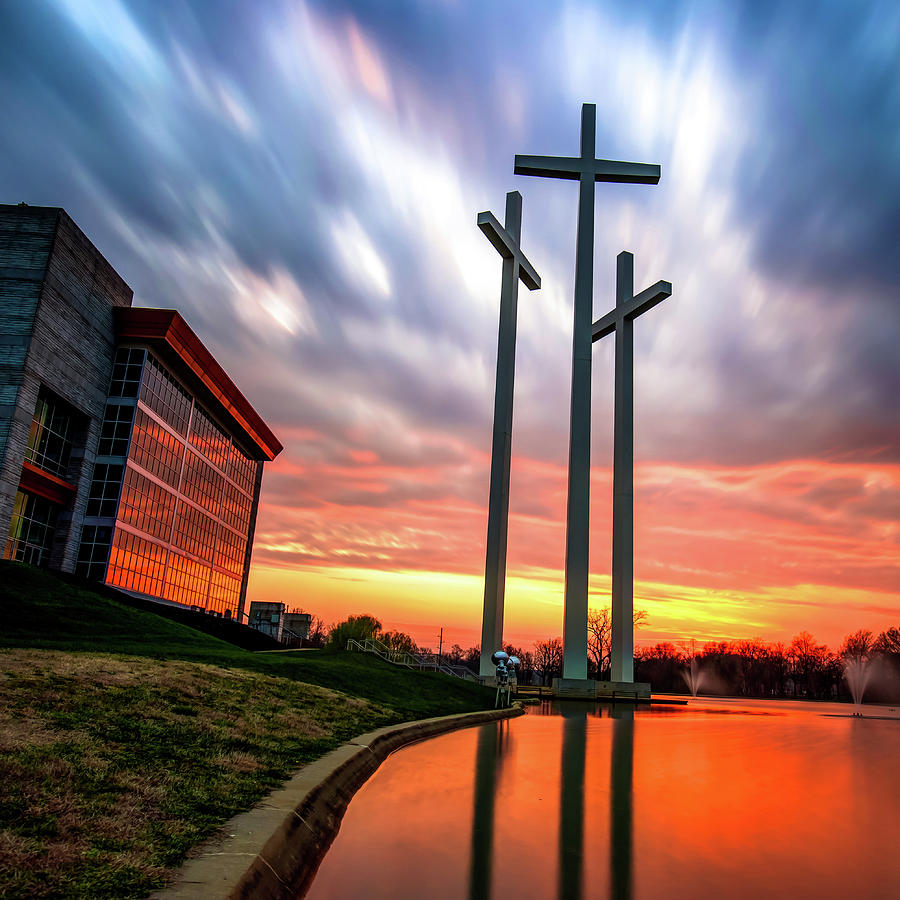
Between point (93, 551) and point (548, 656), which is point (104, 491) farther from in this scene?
point (548, 656)

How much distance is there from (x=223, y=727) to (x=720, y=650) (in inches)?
5379

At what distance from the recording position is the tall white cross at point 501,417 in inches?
1417

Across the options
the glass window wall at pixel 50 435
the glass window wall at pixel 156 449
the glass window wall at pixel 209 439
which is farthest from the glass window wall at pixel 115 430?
the glass window wall at pixel 209 439

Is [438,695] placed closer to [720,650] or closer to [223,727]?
[223,727]

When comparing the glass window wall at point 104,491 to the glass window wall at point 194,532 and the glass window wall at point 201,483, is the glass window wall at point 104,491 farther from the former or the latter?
the glass window wall at point 201,483

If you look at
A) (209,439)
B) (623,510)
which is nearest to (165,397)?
(209,439)

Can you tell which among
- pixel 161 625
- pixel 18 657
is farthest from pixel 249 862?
pixel 161 625

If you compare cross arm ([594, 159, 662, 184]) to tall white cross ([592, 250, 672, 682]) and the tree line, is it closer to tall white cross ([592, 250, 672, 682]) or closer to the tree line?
tall white cross ([592, 250, 672, 682])

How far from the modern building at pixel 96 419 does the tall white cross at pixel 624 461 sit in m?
27.6

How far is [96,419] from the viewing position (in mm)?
46094

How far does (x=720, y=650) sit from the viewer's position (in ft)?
433

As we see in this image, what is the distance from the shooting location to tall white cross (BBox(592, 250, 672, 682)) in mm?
36625

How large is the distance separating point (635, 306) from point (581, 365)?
4.68 meters

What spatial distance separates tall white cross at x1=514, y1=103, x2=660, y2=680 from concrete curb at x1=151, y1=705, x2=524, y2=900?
1061 inches
